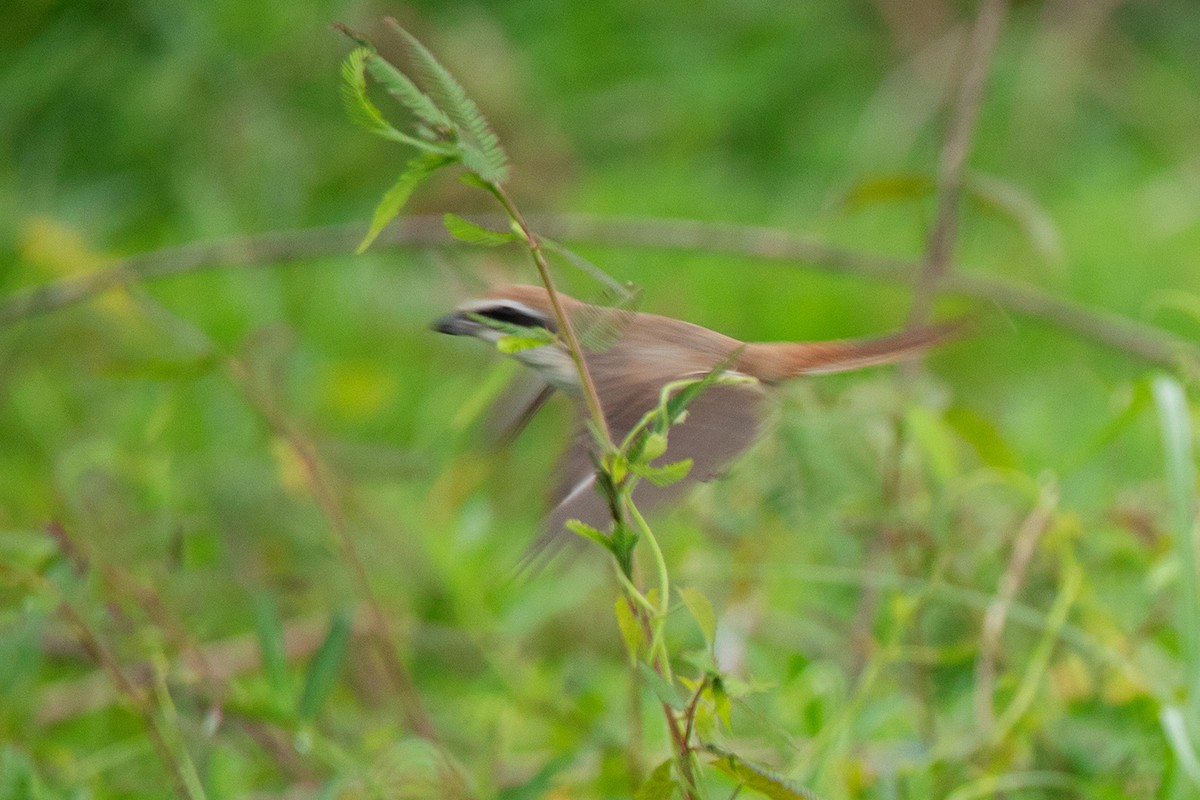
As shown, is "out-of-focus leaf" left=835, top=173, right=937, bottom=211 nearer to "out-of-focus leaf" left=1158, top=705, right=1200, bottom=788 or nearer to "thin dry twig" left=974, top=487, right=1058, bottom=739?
"thin dry twig" left=974, top=487, right=1058, bottom=739

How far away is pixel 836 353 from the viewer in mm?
926

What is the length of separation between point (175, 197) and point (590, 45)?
5.10ft

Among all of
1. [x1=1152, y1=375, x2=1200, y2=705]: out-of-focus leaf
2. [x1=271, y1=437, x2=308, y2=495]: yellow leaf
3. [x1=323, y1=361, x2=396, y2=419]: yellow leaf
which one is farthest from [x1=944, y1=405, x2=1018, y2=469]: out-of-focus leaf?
[x1=323, y1=361, x2=396, y2=419]: yellow leaf

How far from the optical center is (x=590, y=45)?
4.18m

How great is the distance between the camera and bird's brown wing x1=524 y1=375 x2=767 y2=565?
2.51ft

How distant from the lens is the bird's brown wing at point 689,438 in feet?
2.51

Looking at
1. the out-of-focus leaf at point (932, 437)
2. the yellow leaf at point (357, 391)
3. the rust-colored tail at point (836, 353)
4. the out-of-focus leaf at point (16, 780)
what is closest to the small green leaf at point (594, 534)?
the rust-colored tail at point (836, 353)

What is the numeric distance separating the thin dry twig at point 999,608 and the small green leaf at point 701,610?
503 millimetres

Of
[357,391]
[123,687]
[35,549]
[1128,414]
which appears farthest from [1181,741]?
[357,391]

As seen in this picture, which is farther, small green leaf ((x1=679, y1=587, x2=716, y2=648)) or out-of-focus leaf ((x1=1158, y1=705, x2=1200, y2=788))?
out-of-focus leaf ((x1=1158, y1=705, x2=1200, y2=788))

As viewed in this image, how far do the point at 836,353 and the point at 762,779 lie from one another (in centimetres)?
34

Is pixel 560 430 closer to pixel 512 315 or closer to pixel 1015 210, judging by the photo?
pixel 1015 210

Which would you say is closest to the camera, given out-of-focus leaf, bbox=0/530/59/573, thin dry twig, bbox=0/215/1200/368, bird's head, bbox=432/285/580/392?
bird's head, bbox=432/285/580/392

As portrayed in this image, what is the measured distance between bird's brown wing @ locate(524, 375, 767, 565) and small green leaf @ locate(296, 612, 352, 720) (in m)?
0.31
